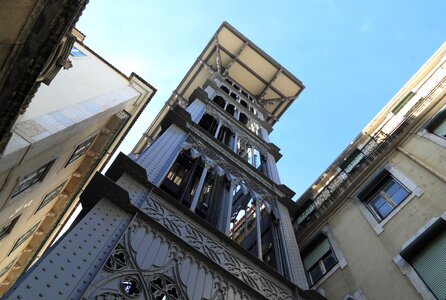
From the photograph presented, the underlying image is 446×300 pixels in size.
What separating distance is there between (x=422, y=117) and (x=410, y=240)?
5.07 m

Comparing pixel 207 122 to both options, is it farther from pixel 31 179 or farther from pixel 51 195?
pixel 31 179

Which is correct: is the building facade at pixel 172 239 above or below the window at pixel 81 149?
above

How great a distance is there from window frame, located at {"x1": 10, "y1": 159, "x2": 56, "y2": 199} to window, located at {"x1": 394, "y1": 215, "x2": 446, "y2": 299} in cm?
1048

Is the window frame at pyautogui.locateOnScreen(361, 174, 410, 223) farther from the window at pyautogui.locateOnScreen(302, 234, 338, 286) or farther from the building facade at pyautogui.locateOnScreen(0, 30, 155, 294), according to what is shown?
the building facade at pyautogui.locateOnScreen(0, 30, 155, 294)

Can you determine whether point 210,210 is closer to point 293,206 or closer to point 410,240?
point 293,206

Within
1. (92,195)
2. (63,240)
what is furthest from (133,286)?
(92,195)

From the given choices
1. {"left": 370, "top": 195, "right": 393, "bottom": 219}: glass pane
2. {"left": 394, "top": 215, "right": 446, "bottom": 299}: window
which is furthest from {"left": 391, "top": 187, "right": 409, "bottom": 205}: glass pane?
{"left": 394, "top": 215, "right": 446, "bottom": 299}: window

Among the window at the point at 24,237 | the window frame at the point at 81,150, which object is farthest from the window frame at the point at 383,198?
the window at the point at 24,237

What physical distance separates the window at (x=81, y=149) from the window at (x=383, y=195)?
35.0 feet

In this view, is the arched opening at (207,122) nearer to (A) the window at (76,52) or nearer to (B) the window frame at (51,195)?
(A) the window at (76,52)

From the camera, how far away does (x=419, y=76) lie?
1587 cm

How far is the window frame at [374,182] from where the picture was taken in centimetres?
1128

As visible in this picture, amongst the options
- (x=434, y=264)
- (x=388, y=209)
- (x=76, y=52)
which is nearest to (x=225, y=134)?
(x=76, y=52)

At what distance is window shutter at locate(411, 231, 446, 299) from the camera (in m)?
8.60
